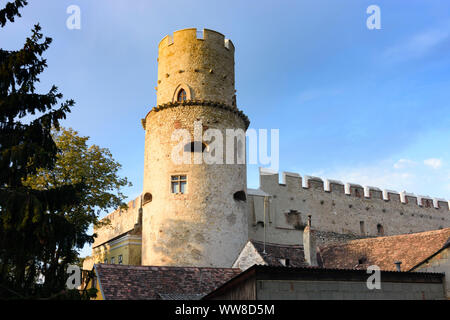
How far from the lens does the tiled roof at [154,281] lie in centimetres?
1606

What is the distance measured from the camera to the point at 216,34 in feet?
81.9

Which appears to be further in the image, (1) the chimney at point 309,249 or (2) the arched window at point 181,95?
(2) the arched window at point 181,95

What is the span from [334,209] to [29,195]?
79.4ft

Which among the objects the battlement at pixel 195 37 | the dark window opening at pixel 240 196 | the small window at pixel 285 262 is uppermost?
the battlement at pixel 195 37

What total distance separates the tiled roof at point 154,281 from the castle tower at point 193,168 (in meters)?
2.99

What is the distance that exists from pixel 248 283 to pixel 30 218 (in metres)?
6.44

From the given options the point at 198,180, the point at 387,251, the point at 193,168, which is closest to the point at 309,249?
the point at 387,251

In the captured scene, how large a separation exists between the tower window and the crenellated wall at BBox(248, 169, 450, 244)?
548 centimetres

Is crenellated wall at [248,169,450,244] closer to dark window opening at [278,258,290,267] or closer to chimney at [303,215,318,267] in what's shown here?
chimney at [303,215,318,267]

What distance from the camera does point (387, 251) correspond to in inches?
834

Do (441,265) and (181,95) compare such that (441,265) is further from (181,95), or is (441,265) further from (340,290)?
(181,95)

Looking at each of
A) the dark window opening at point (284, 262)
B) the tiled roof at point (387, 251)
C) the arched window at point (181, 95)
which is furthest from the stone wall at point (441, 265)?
the arched window at point (181, 95)

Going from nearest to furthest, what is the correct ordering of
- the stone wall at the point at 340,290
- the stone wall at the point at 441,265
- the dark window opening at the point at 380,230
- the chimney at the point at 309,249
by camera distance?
the stone wall at the point at 340,290 < the stone wall at the point at 441,265 < the chimney at the point at 309,249 < the dark window opening at the point at 380,230

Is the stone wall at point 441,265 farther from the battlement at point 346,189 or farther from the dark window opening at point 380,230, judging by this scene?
the dark window opening at point 380,230
